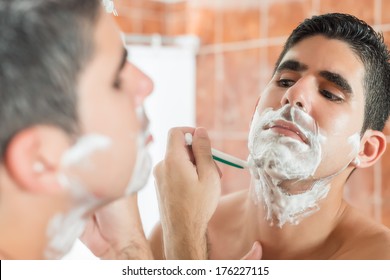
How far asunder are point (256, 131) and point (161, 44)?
2.36 feet

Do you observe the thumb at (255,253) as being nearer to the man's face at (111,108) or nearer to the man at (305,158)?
the man at (305,158)

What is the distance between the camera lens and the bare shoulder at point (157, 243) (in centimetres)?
82

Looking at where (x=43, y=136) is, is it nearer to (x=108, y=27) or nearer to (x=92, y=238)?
(x=108, y=27)

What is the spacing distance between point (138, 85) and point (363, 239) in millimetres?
451

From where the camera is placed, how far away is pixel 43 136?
1.75 ft

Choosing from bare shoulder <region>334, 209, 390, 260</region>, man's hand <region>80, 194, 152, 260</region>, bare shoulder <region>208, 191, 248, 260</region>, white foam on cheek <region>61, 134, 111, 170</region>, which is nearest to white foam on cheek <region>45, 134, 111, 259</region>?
white foam on cheek <region>61, 134, 111, 170</region>

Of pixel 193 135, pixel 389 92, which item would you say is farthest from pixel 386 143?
pixel 193 135

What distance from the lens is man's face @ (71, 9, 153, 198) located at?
56cm

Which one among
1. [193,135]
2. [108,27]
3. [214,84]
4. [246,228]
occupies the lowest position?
[246,228]

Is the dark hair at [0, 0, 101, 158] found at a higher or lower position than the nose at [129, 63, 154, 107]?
higher

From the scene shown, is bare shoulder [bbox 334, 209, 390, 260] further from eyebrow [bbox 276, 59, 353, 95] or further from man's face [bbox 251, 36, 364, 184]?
eyebrow [bbox 276, 59, 353, 95]

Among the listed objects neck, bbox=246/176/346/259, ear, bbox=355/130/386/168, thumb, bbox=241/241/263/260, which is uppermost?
ear, bbox=355/130/386/168

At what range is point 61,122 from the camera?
1.78 feet

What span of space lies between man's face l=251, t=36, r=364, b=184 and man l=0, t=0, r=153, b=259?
0.26m
